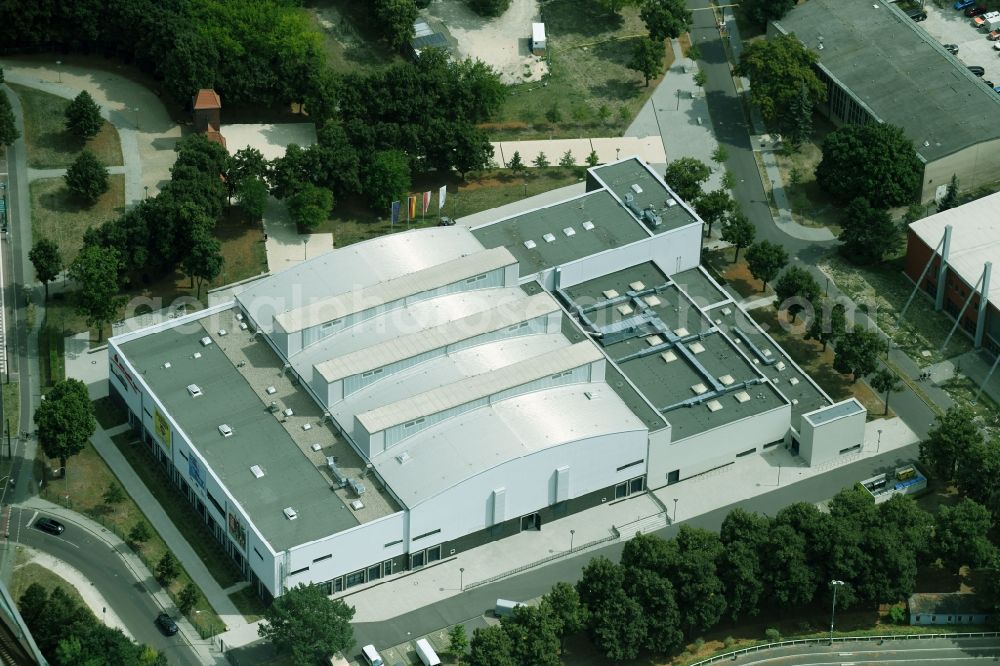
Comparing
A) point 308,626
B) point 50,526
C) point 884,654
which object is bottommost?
point 884,654

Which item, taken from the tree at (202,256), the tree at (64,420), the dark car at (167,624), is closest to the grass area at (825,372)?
the tree at (202,256)

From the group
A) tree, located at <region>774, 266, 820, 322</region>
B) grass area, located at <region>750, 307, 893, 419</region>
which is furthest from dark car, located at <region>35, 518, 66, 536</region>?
tree, located at <region>774, 266, 820, 322</region>

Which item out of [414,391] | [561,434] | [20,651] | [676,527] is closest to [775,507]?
[676,527]

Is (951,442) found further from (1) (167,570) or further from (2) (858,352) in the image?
(1) (167,570)

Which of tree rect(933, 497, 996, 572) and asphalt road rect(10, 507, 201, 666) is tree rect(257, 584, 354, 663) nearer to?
asphalt road rect(10, 507, 201, 666)

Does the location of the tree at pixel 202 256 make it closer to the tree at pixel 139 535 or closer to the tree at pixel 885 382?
the tree at pixel 139 535

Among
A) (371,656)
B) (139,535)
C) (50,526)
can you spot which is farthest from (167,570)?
(371,656)
